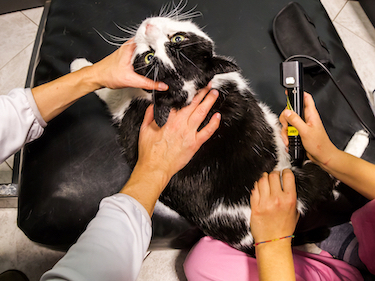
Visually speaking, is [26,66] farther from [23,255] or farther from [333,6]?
[333,6]

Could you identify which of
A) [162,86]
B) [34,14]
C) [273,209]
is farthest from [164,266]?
[34,14]

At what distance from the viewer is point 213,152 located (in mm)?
A: 832

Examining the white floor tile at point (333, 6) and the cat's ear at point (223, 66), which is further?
the white floor tile at point (333, 6)

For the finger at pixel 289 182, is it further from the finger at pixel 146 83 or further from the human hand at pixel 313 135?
the finger at pixel 146 83

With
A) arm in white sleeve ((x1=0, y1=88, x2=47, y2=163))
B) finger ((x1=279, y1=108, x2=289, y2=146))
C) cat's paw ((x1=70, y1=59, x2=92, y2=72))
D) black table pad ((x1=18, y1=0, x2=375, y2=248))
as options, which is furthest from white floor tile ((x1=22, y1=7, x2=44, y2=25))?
finger ((x1=279, y1=108, x2=289, y2=146))

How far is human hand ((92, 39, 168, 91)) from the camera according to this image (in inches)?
31.0

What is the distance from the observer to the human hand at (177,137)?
0.80 m

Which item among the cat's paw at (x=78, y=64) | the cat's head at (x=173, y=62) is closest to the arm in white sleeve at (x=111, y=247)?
the cat's head at (x=173, y=62)

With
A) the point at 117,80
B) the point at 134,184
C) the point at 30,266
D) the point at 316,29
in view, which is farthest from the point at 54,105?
the point at 316,29

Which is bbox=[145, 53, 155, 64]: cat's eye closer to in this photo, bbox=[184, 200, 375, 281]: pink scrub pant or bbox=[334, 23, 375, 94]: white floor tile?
bbox=[184, 200, 375, 281]: pink scrub pant

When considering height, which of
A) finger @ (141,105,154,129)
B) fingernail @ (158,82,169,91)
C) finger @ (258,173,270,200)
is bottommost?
finger @ (141,105,154,129)

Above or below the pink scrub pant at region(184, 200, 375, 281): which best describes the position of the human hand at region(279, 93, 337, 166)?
above

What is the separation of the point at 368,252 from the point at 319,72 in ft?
2.46

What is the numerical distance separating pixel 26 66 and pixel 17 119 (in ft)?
3.71
